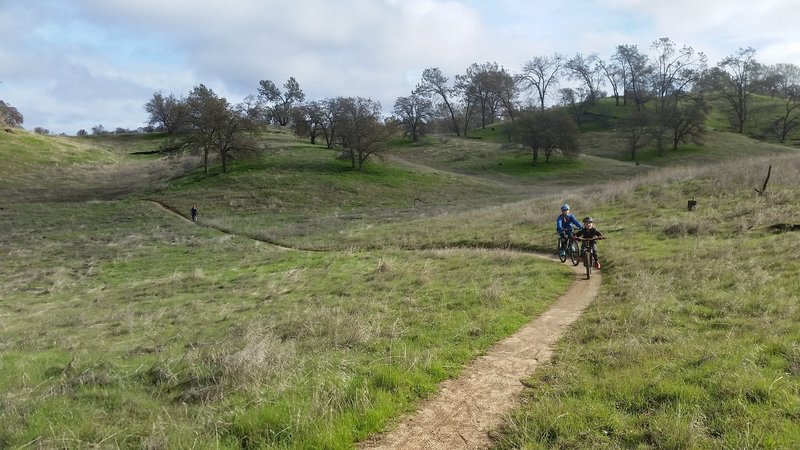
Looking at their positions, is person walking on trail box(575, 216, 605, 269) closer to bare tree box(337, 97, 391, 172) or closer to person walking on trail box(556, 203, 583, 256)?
person walking on trail box(556, 203, 583, 256)

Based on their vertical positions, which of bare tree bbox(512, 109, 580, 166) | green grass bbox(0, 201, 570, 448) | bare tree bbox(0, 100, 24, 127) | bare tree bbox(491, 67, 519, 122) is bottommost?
green grass bbox(0, 201, 570, 448)

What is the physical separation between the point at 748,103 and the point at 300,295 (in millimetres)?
132973

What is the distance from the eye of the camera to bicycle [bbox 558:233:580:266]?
58.5ft

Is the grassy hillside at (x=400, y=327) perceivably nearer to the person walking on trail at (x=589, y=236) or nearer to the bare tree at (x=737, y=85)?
the person walking on trail at (x=589, y=236)

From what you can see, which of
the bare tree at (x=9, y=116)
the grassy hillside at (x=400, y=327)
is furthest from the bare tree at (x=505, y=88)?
the bare tree at (x=9, y=116)

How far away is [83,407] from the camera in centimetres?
728

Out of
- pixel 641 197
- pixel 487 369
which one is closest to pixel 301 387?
pixel 487 369

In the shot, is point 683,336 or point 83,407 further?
point 683,336

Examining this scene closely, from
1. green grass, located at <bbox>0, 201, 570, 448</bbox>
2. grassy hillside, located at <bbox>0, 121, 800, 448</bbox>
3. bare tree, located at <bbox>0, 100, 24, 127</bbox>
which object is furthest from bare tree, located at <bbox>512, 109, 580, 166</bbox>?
bare tree, located at <bbox>0, 100, 24, 127</bbox>

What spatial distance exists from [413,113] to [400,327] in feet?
318

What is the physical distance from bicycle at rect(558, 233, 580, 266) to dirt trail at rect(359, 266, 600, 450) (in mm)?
8104

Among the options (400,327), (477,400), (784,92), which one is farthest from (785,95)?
(477,400)

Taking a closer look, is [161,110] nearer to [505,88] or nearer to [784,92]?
[505,88]

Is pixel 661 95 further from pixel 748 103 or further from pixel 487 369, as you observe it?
pixel 487 369
